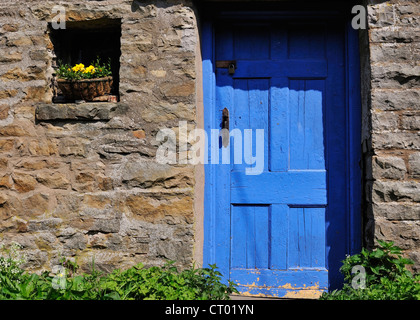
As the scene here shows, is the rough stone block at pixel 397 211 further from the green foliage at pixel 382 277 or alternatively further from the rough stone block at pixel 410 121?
the rough stone block at pixel 410 121

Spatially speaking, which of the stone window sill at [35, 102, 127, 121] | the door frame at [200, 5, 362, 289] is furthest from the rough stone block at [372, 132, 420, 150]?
the stone window sill at [35, 102, 127, 121]

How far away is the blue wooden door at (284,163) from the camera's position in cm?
363

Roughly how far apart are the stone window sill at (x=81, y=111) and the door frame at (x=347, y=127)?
747 mm

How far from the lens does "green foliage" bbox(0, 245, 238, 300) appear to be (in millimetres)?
2773

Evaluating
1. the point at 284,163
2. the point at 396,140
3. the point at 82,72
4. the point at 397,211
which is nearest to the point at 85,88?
the point at 82,72

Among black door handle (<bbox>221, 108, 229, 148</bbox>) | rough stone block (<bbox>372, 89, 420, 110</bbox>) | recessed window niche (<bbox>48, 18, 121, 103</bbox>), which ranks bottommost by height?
black door handle (<bbox>221, 108, 229, 148</bbox>)

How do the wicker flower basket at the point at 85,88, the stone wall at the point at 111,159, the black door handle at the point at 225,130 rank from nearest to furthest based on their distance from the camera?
1. the stone wall at the point at 111,159
2. the wicker flower basket at the point at 85,88
3. the black door handle at the point at 225,130

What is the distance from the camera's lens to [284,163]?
3.68m

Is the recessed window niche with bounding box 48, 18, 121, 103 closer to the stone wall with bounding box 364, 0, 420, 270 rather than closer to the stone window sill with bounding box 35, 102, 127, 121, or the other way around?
the stone window sill with bounding box 35, 102, 127, 121

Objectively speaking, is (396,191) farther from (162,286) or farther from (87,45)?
(87,45)

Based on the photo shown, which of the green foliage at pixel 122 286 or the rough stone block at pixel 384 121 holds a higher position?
the rough stone block at pixel 384 121

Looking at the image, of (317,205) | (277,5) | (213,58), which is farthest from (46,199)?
(277,5)

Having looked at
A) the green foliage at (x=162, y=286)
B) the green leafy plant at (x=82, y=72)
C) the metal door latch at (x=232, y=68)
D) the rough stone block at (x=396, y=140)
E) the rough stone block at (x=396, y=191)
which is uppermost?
the metal door latch at (x=232, y=68)

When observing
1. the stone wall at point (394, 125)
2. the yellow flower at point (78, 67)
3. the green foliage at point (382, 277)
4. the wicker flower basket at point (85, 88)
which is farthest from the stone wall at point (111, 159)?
the stone wall at point (394, 125)
